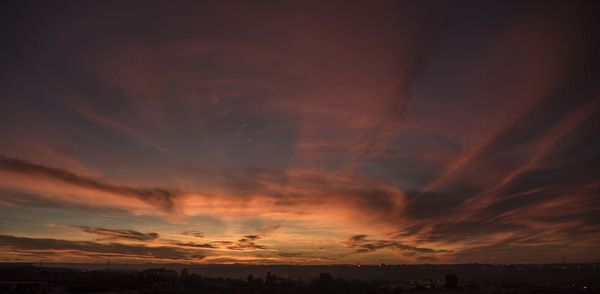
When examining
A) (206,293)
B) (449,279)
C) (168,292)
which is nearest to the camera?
(168,292)

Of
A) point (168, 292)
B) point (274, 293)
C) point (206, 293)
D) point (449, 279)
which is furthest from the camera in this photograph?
point (449, 279)

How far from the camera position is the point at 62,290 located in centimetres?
7812

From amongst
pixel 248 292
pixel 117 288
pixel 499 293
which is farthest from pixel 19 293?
pixel 499 293

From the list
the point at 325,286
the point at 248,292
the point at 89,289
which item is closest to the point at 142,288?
the point at 89,289

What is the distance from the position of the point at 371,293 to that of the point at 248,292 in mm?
26164

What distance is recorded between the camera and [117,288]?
8562cm

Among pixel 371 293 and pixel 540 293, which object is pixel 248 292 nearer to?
pixel 371 293

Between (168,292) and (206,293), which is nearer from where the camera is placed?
(168,292)

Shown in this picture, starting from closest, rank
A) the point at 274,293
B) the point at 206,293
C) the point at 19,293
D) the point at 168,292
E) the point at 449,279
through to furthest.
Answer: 1. the point at 19,293
2. the point at 168,292
3. the point at 206,293
4. the point at 274,293
5. the point at 449,279

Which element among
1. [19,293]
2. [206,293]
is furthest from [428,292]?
[19,293]

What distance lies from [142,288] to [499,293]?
2852 inches

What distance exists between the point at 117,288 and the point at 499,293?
77.0 meters

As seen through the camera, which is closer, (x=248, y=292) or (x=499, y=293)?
(x=499, y=293)

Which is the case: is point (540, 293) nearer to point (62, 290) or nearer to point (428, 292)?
point (428, 292)
